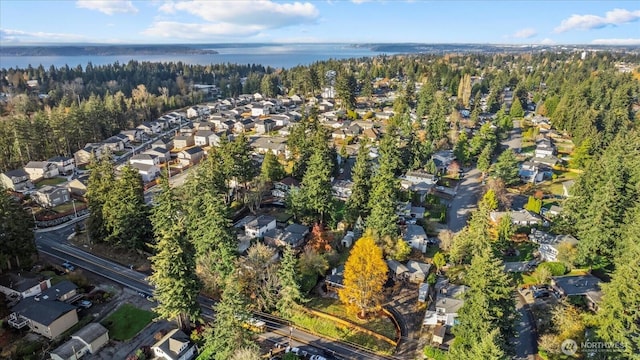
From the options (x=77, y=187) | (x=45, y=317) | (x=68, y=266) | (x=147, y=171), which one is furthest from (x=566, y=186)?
(x=77, y=187)

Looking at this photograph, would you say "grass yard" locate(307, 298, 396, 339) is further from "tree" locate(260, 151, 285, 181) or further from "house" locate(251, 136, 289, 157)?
"house" locate(251, 136, 289, 157)

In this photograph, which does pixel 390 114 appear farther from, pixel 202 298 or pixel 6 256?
pixel 6 256

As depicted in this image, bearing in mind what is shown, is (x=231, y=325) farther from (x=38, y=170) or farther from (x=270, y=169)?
(x=38, y=170)

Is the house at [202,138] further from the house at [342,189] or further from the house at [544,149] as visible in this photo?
the house at [544,149]

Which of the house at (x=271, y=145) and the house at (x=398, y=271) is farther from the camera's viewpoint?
the house at (x=271, y=145)

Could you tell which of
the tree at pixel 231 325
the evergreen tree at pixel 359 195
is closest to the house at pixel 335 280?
the evergreen tree at pixel 359 195

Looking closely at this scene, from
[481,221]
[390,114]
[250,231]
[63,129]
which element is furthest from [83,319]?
[390,114]

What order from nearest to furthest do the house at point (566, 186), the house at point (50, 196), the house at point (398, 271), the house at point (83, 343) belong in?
the house at point (83, 343) → the house at point (398, 271) → the house at point (50, 196) → the house at point (566, 186)
